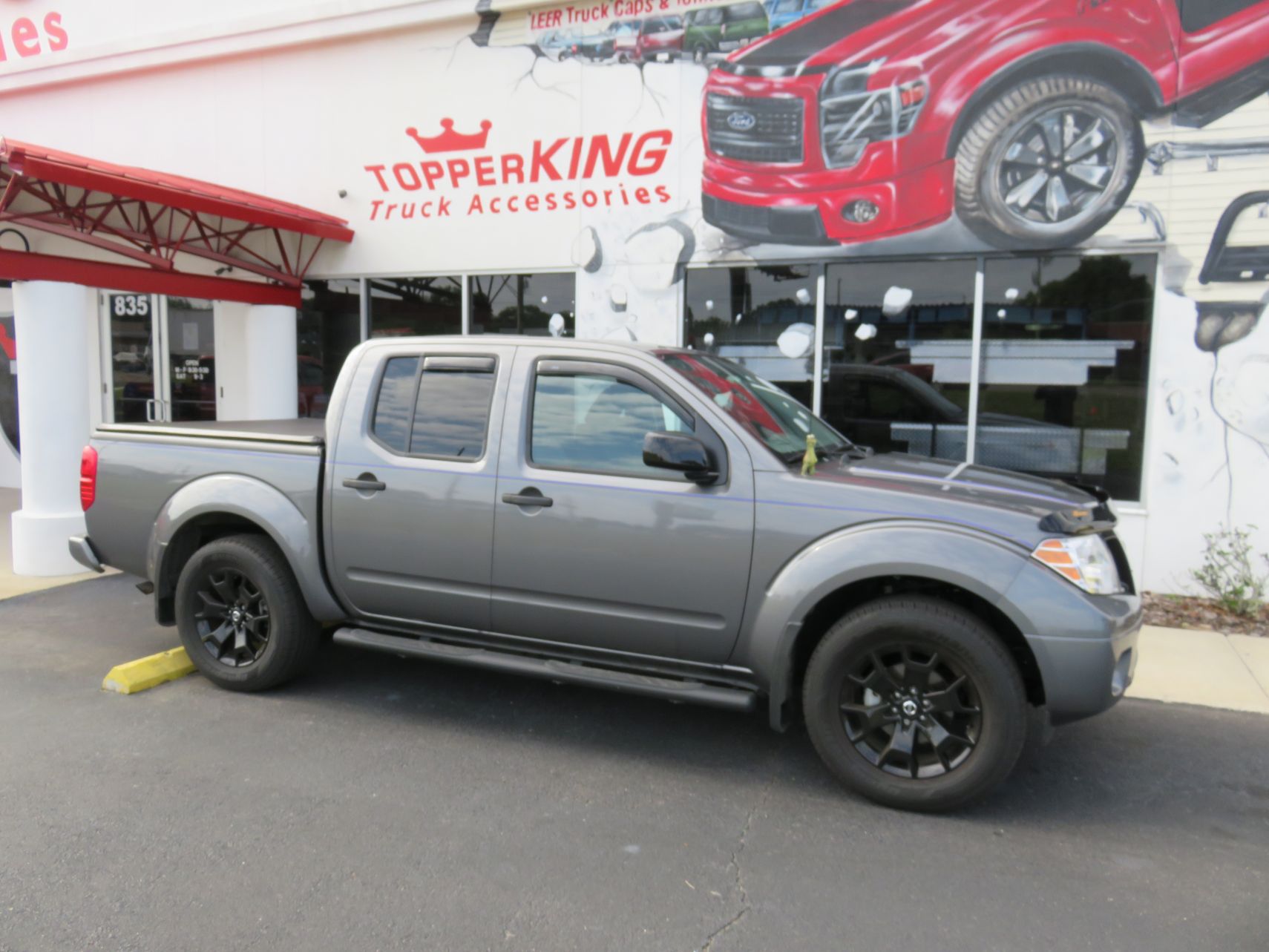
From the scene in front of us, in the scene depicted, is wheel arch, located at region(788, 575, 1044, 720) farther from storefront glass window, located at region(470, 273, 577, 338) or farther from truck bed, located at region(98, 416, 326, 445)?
storefront glass window, located at region(470, 273, 577, 338)

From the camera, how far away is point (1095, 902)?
121 inches

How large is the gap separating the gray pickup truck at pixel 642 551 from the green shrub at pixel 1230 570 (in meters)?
3.62

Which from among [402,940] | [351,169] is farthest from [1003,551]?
[351,169]

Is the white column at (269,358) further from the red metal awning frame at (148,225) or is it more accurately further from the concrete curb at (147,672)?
the concrete curb at (147,672)

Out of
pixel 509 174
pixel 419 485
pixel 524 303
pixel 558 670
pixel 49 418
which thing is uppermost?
pixel 509 174

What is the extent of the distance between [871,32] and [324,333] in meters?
6.59

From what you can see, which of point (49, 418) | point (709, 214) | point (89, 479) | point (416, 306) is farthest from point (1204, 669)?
point (49, 418)

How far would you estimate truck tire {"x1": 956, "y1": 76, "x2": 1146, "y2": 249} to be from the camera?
7.18 meters

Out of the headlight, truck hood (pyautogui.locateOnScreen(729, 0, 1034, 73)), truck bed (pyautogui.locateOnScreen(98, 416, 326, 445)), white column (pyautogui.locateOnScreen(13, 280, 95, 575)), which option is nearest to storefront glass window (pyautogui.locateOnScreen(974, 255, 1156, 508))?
truck hood (pyautogui.locateOnScreen(729, 0, 1034, 73))

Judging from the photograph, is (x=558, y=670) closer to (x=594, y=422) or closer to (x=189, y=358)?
(x=594, y=422)

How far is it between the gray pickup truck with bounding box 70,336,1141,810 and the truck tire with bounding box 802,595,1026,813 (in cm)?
1

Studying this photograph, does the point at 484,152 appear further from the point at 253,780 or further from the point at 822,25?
the point at 253,780

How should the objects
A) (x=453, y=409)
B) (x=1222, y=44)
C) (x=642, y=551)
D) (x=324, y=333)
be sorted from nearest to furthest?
1. (x=642, y=551)
2. (x=453, y=409)
3. (x=1222, y=44)
4. (x=324, y=333)

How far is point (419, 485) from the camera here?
4.45 meters
